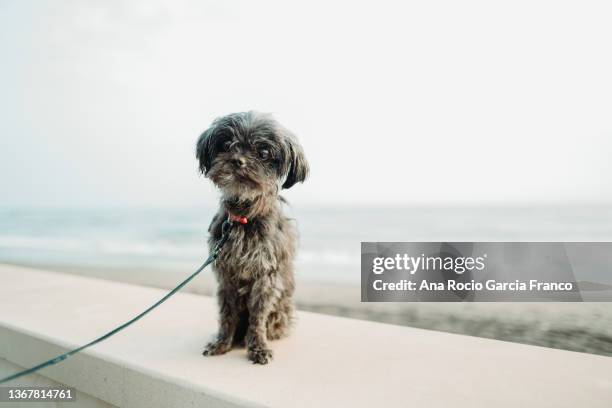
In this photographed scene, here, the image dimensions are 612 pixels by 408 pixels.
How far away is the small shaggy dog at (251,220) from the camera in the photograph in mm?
1520

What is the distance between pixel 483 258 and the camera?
448 cm

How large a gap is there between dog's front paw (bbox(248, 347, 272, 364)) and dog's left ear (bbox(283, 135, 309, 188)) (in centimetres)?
67

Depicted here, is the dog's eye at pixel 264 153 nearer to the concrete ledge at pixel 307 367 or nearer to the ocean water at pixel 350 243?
the ocean water at pixel 350 243

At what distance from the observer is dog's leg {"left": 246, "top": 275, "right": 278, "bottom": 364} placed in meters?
1.64

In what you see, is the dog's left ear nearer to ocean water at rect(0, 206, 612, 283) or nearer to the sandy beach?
the sandy beach

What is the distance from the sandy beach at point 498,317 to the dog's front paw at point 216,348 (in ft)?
5.67

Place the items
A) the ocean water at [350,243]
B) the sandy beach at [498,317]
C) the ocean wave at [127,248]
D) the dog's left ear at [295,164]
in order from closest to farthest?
the dog's left ear at [295,164] → the sandy beach at [498,317] → the ocean water at [350,243] → the ocean wave at [127,248]

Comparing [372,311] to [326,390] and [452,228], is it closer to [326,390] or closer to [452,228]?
[326,390]

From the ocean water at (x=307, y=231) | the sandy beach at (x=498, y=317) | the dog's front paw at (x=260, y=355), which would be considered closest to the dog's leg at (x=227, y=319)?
the dog's front paw at (x=260, y=355)

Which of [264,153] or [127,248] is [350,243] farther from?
[264,153]

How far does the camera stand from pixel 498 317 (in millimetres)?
3139

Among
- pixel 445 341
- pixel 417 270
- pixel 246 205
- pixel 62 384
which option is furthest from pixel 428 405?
pixel 417 270

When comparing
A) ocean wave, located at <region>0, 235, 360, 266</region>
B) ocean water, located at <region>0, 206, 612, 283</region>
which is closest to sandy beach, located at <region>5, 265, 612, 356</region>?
ocean water, located at <region>0, 206, 612, 283</region>

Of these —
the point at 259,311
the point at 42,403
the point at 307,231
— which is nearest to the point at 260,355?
the point at 259,311
